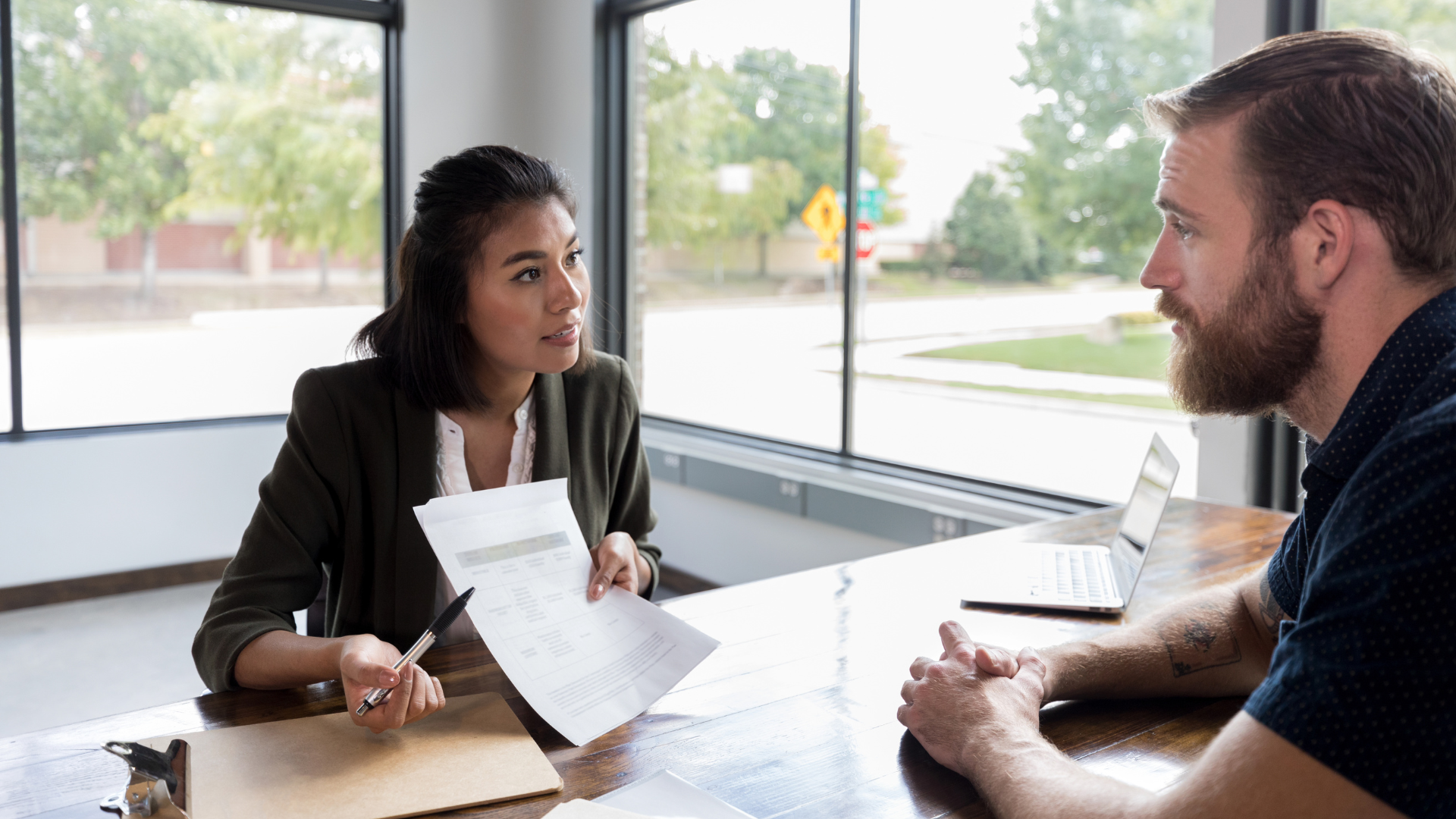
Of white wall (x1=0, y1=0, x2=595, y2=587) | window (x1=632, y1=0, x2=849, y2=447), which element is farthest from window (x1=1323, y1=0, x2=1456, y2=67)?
A: white wall (x1=0, y1=0, x2=595, y2=587)

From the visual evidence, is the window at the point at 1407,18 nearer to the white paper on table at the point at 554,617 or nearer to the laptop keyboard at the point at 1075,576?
the laptop keyboard at the point at 1075,576

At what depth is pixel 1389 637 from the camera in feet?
2.32

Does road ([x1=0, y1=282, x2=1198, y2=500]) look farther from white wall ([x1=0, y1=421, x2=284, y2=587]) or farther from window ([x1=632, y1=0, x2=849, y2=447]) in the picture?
white wall ([x1=0, y1=421, x2=284, y2=587])

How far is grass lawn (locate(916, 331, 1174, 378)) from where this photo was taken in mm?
2926

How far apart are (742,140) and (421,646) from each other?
3.36 metres

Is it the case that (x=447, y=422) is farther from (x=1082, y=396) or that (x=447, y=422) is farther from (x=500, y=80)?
(x=500, y=80)

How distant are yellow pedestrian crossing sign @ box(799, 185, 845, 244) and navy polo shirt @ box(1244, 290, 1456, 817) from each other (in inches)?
120

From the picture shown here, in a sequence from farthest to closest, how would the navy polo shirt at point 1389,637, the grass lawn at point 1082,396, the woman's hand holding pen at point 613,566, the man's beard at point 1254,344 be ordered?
the grass lawn at point 1082,396, the woman's hand holding pen at point 613,566, the man's beard at point 1254,344, the navy polo shirt at point 1389,637

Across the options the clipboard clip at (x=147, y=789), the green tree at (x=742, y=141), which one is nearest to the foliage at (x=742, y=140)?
the green tree at (x=742, y=141)

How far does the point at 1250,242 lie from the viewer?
100cm

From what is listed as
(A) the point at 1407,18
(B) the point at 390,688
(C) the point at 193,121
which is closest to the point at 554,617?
(B) the point at 390,688

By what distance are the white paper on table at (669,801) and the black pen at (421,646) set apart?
256 mm

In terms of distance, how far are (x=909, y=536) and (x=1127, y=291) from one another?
3.28ft

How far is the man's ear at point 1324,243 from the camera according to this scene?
93cm
